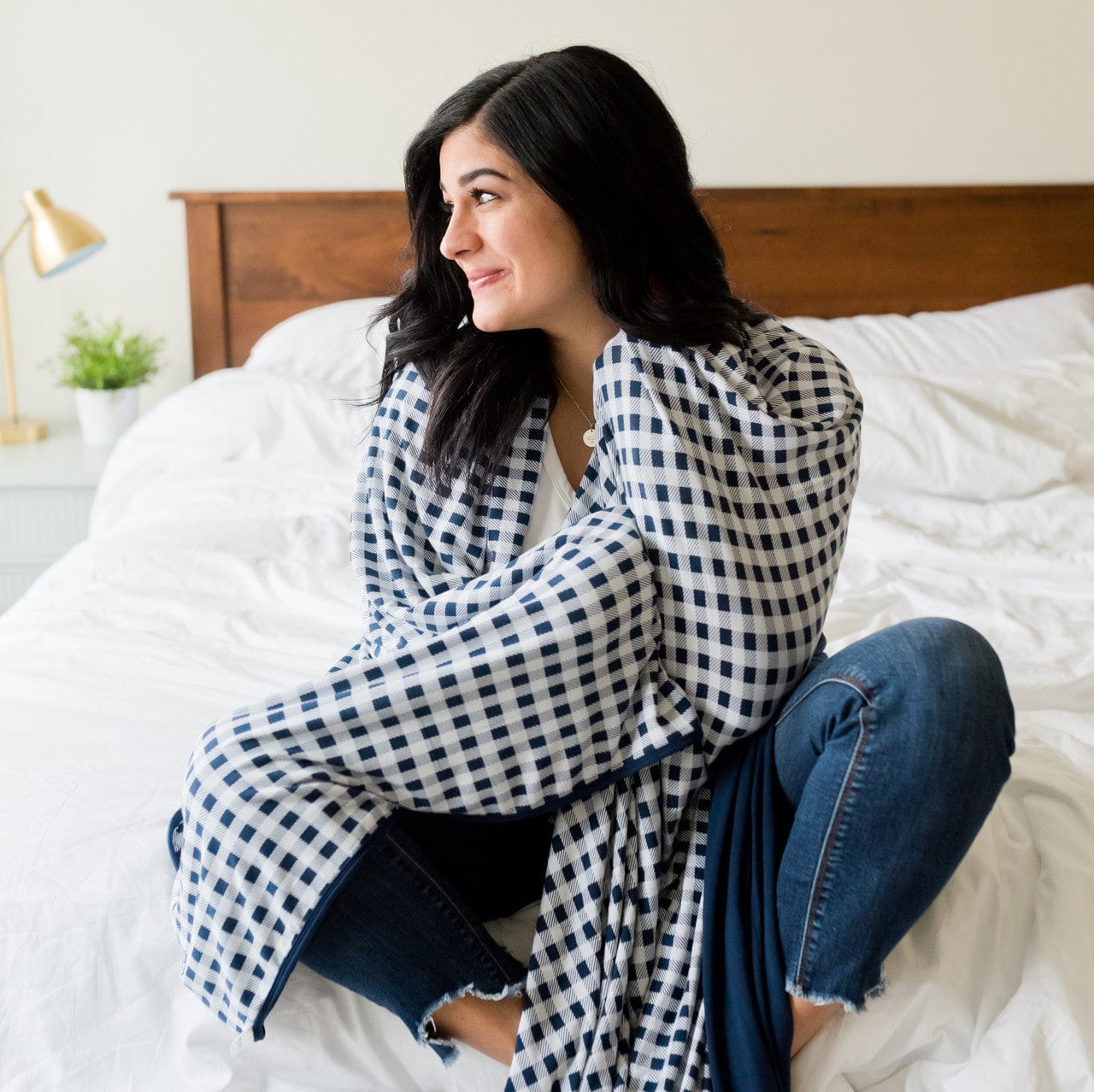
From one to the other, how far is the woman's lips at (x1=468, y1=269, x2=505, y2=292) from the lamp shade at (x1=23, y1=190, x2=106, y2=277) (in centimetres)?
154

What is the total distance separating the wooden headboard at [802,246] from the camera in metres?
2.62

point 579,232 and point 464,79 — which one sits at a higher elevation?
point 464,79

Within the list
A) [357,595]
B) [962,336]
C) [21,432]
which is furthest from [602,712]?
[21,432]

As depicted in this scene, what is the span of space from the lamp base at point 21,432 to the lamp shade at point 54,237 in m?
0.41

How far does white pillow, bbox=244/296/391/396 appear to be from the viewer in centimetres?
235

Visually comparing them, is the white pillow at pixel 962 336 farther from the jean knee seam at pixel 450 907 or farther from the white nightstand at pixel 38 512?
the jean knee seam at pixel 450 907

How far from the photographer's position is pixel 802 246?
8.71 feet

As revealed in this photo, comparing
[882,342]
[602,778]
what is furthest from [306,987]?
[882,342]

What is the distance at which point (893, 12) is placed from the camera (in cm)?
253

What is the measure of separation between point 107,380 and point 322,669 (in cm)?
144

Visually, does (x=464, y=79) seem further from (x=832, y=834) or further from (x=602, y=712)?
(x=832, y=834)

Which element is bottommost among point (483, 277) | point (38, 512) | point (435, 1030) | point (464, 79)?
point (38, 512)

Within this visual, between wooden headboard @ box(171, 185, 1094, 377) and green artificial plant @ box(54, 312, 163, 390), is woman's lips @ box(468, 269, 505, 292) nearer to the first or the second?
wooden headboard @ box(171, 185, 1094, 377)

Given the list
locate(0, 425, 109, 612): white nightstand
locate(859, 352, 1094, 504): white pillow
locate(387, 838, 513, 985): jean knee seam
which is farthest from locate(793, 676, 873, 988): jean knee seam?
locate(0, 425, 109, 612): white nightstand
